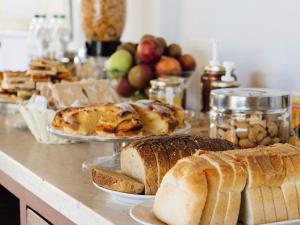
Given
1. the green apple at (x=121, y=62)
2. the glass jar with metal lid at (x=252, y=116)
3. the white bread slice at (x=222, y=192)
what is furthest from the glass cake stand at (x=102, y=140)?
the green apple at (x=121, y=62)

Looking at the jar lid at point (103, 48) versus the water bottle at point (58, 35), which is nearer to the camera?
the jar lid at point (103, 48)

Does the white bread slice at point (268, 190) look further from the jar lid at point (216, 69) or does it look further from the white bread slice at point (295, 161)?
the jar lid at point (216, 69)

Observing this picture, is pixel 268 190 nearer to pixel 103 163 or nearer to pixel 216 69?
pixel 103 163

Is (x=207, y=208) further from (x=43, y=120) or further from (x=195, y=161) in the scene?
(x=43, y=120)

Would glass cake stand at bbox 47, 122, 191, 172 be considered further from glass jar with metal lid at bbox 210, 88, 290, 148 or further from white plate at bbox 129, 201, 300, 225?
white plate at bbox 129, 201, 300, 225

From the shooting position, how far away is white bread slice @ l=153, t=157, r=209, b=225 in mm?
832

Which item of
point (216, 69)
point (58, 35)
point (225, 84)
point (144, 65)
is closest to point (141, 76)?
point (144, 65)

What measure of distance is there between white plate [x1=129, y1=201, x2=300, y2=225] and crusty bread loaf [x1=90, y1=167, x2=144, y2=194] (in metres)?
0.05

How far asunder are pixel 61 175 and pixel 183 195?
0.43 metres

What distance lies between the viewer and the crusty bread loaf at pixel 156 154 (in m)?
0.99

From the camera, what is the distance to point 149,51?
1938 mm

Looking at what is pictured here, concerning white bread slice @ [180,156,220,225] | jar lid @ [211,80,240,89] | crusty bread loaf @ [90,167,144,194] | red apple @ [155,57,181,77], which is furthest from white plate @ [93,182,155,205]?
red apple @ [155,57,181,77]

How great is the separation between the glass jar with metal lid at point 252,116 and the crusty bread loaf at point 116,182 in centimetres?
35

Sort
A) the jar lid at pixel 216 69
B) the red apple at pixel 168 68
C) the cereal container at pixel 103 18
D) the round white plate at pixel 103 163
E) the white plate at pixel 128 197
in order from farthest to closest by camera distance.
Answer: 1. the cereal container at pixel 103 18
2. the red apple at pixel 168 68
3. the jar lid at pixel 216 69
4. the round white plate at pixel 103 163
5. the white plate at pixel 128 197
